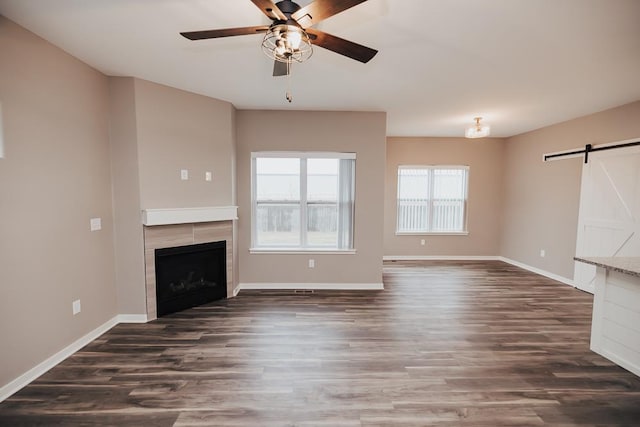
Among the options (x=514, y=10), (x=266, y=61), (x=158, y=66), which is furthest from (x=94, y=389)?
(x=514, y=10)

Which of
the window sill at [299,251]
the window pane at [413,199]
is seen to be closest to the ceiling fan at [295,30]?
the window sill at [299,251]

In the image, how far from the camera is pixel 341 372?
2311mm

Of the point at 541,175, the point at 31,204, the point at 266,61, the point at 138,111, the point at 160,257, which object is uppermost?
the point at 266,61

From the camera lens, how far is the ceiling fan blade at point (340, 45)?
1.68 metres

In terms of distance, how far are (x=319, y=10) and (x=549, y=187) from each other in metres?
5.56

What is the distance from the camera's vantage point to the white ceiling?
6.07 feet

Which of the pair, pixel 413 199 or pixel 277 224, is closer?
pixel 277 224

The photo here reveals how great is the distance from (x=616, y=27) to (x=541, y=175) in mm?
3864

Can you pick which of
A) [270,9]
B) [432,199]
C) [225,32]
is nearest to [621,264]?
[270,9]

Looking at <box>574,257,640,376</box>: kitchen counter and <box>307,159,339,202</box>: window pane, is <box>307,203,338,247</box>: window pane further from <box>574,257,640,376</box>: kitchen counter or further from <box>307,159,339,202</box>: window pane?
<box>574,257,640,376</box>: kitchen counter

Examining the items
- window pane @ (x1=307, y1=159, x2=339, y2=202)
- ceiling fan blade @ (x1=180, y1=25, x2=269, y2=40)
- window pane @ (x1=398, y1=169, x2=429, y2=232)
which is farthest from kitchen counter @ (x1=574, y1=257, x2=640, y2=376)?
window pane @ (x1=398, y1=169, x2=429, y2=232)

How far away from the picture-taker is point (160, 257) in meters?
3.28

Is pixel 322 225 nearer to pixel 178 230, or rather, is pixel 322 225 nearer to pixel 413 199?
pixel 178 230

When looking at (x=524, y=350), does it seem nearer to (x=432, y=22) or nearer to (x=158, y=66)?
(x=432, y=22)
